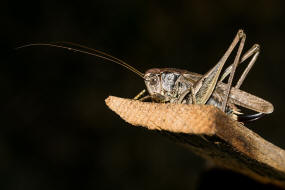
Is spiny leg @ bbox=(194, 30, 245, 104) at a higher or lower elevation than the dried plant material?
higher

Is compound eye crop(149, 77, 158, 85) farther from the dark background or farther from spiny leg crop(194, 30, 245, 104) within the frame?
the dark background

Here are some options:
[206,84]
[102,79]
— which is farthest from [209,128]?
[102,79]

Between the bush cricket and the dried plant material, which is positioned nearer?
the dried plant material

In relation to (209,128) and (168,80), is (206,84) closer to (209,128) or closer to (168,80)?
(168,80)

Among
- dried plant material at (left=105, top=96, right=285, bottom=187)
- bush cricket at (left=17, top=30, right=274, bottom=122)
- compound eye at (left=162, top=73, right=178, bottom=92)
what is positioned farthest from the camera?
compound eye at (left=162, top=73, right=178, bottom=92)

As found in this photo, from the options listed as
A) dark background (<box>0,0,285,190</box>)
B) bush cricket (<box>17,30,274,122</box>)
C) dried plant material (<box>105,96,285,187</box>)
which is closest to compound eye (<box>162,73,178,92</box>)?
bush cricket (<box>17,30,274,122</box>)

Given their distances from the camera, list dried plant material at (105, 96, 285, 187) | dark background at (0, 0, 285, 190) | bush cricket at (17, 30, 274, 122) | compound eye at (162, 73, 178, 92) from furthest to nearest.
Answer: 1. dark background at (0, 0, 285, 190)
2. compound eye at (162, 73, 178, 92)
3. bush cricket at (17, 30, 274, 122)
4. dried plant material at (105, 96, 285, 187)

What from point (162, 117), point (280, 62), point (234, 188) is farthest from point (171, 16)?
point (162, 117)
